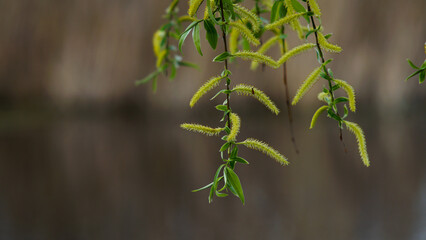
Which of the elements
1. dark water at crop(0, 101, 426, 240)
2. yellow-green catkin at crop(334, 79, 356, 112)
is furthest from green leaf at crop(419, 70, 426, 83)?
dark water at crop(0, 101, 426, 240)

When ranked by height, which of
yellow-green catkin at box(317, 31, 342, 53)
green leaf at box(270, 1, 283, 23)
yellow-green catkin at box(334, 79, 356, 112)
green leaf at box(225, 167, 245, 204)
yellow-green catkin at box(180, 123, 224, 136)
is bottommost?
green leaf at box(225, 167, 245, 204)

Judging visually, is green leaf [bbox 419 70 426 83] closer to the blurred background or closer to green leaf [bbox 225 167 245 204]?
green leaf [bbox 225 167 245 204]

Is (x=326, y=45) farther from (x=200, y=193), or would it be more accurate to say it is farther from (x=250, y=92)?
(x=200, y=193)

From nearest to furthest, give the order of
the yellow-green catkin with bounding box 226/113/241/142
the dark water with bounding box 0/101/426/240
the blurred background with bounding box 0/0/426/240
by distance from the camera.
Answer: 1. the yellow-green catkin with bounding box 226/113/241/142
2. the dark water with bounding box 0/101/426/240
3. the blurred background with bounding box 0/0/426/240

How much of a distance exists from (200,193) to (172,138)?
75.8 inches

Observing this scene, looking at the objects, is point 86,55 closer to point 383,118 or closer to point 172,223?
point 383,118

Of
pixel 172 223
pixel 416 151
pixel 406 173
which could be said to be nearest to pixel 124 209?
pixel 172 223

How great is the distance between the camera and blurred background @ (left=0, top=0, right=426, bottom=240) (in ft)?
7.00

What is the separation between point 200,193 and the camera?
103 inches

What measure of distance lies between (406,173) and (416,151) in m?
0.62

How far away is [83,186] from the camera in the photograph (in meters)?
2.64

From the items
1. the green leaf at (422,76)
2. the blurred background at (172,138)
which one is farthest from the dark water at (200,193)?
the green leaf at (422,76)

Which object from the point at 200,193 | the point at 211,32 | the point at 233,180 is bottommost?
the point at 200,193

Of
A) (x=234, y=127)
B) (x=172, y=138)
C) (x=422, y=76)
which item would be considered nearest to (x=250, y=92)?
(x=234, y=127)
